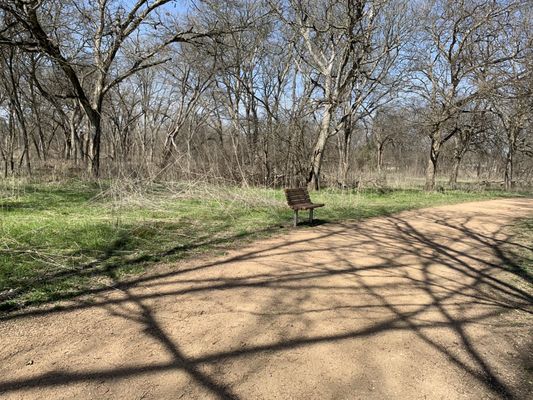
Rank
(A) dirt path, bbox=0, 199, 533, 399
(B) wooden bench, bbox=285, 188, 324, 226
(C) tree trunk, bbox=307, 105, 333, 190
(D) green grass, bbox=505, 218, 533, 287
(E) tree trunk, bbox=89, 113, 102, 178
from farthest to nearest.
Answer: (C) tree trunk, bbox=307, 105, 333, 190 → (E) tree trunk, bbox=89, 113, 102, 178 → (B) wooden bench, bbox=285, 188, 324, 226 → (D) green grass, bbox=505, 218, 533, 287 → (A) dirt path, bbox=0, 199, 533, 399

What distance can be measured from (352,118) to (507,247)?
1523 centimetres

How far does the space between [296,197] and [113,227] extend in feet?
11.3

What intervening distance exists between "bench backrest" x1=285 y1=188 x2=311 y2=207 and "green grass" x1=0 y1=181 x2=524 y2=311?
50 cm

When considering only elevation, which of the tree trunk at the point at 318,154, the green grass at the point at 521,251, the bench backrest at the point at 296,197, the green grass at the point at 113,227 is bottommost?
the green grass at the point at 521,251

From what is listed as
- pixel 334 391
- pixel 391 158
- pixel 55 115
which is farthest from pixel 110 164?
pixel 391 158

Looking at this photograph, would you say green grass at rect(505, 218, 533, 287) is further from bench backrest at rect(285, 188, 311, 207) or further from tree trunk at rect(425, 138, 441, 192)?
tree trunk at rect(425, 138, 441, 192)

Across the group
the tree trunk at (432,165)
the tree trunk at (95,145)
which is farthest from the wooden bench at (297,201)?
the tree trunk at (432,165)

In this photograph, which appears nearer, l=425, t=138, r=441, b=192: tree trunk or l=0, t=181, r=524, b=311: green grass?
l=0, t=181, r=524, b=311: green grass

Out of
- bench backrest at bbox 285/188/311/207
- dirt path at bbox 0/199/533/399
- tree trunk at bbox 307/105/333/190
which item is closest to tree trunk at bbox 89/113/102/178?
tree trunk at bbox 307/105/333/190

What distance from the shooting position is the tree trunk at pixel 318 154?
1456 centimetres

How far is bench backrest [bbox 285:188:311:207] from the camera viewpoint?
7184mm

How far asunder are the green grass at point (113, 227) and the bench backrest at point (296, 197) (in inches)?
19.8

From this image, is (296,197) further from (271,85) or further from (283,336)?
(271,85)

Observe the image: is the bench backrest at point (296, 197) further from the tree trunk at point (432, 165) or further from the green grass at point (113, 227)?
the tree trunk at point (432, 165)
